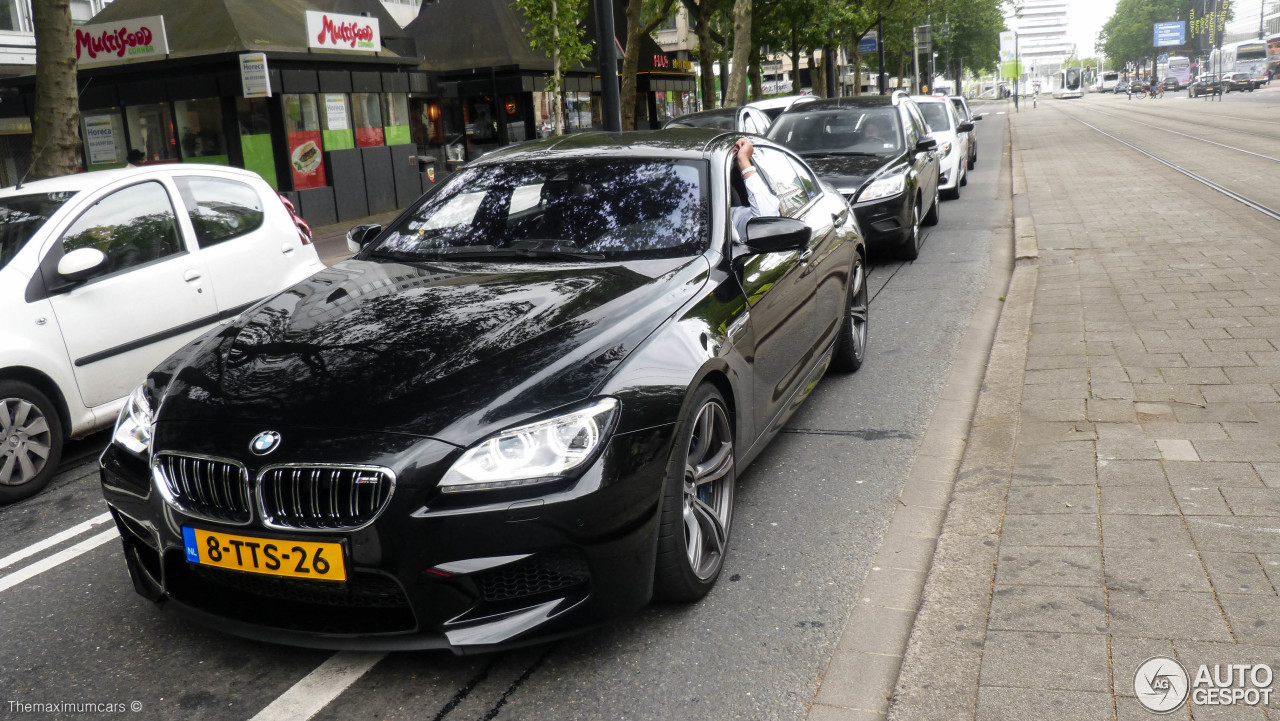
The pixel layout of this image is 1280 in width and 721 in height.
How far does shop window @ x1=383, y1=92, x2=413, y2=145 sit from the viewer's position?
71.0 feet

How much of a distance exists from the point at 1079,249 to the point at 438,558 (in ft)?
31.2

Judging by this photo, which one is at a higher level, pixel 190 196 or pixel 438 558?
pixel 190 196

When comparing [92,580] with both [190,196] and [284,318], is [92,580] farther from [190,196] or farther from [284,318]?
[190,196]

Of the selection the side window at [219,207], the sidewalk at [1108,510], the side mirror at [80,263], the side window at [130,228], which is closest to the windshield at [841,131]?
the sidewalk at [1108,510]

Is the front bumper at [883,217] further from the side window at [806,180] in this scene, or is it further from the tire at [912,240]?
the side window at [806,180]

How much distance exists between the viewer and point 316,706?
299 cm

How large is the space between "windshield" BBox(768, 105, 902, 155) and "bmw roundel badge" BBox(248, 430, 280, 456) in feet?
29.8

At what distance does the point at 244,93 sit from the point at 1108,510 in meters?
15.8

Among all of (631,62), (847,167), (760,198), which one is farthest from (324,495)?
(631,62)

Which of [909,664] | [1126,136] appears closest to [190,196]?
[909,664]

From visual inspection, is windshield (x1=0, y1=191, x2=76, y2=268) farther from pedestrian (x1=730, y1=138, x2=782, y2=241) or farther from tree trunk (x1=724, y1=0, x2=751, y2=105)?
tree trunk (x1=724, y1=0, x2=751, y2=105)

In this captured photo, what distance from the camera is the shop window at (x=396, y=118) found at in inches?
852

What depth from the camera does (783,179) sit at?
5.63 m

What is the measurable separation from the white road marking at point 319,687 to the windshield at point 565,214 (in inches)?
67.0
